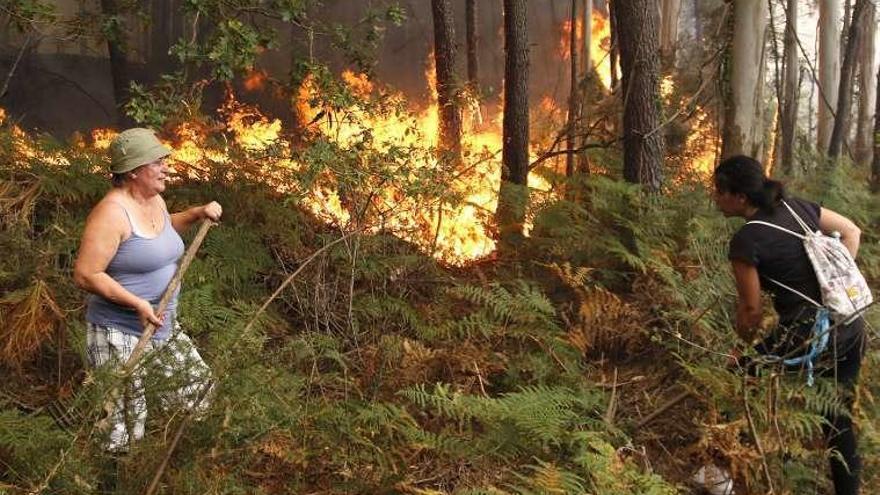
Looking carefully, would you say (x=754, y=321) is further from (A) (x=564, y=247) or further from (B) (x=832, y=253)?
(A) (x=564, y=247)

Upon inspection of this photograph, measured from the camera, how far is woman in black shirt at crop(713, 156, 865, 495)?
3.80 meters

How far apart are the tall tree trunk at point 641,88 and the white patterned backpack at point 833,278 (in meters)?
3.83

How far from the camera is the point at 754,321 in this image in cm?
388

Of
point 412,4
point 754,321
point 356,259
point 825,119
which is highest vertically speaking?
point 412,4

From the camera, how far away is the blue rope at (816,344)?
376cm

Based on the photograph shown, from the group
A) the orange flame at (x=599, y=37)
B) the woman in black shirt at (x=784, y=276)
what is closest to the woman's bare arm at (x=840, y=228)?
the woman in black shirt at (x=784, y=276)

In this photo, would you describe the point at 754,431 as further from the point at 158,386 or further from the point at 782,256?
the point at 158,386

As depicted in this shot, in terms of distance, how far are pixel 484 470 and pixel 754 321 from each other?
1615 millimetres

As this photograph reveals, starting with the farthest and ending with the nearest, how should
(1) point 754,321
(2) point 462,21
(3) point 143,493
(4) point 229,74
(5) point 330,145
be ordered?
(2) point 462,21, (5) point 330,145, (4) point 229,74, (1) point 754,321, (3) point 143,493

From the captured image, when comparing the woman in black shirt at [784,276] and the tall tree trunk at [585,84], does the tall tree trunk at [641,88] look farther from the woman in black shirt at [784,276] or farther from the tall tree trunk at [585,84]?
the woman in black shirt at [784,276]

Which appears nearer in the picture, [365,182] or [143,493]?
[143,493]

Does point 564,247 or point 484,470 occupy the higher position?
point 564,247

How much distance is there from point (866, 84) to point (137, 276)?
22.6 metres

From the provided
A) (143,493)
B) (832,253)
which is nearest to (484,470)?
(143,493)
